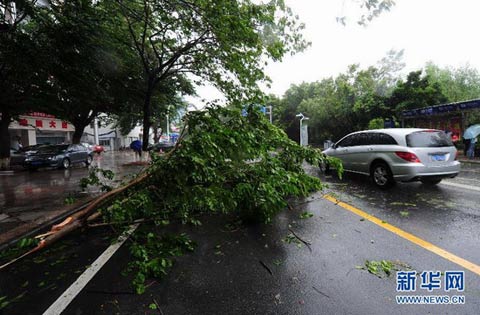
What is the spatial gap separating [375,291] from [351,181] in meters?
5.48

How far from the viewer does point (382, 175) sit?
6.30 meters

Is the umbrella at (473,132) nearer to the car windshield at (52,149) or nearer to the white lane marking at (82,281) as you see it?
the white lane marking at (82,281)

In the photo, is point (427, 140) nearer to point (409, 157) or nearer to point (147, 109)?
point (409, 157)

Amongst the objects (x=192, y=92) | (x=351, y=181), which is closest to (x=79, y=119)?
(x=192, y=92)

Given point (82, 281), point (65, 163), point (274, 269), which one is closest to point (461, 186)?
point (274, 269)

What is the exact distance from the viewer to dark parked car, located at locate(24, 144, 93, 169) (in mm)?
12539

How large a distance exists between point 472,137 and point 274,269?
587 inches

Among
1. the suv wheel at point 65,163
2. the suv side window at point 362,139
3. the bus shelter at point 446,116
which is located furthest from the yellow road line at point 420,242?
the suv wheel at point 65,163

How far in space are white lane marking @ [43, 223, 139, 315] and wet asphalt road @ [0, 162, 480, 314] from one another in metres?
0.07

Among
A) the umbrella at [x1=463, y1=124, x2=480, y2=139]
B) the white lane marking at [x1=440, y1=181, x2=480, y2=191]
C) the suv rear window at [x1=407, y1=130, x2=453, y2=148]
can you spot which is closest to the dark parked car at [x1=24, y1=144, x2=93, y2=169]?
the suv rear window at [x1=407, y1=130, x2=453, y2=148]

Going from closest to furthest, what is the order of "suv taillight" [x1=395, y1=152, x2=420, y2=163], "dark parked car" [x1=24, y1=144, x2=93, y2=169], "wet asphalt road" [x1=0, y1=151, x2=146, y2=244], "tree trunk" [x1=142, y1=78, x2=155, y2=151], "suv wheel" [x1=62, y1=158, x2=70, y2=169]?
"wet asphalt road" [x1=0, y1=151, x2=146, y2=244] → "suv taillight" [x1=395, y1=152, x2=420, y2=163] → "tree trunk" [x1=142, y1=78, x2=155, y2=151] → "dark parked car" [x1=24, y1=144, x2=93, y2=169] → "suv wheel" [x1=62, y1=158, x2=70, y2=169]

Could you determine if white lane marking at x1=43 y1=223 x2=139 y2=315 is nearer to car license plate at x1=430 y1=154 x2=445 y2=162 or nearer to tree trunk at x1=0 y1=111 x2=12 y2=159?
car license plate at x1=430 y1=154 x2=445 y2=162

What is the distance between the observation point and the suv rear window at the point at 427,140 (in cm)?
570

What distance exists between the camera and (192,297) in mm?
2285
